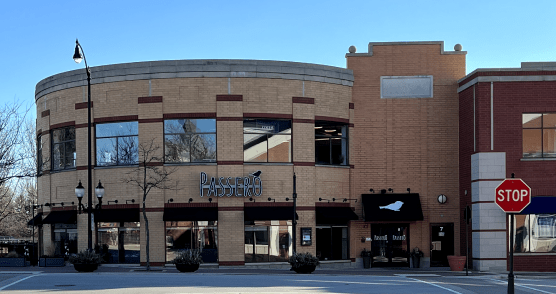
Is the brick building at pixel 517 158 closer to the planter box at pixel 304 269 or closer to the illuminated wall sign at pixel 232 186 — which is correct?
the planter box at pixel 304 269

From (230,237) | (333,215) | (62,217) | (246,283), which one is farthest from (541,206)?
(62,217)

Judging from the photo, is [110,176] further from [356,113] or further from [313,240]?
[356,113]

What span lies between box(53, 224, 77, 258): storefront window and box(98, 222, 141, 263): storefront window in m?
1.95

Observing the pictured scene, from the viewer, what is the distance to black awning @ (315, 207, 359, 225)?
35.7 meters

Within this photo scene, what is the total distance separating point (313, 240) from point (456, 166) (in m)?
8.59

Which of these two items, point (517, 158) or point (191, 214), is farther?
point (191, 214)

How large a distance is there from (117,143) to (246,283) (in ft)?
44.8

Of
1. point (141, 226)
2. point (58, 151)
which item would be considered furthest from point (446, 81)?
point (58, 151)

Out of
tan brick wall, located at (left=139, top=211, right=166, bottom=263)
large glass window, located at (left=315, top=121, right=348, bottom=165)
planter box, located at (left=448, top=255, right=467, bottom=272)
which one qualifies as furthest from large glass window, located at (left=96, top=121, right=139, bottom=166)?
planter box, located at (left=448, top=255, right=467, bottom=272)

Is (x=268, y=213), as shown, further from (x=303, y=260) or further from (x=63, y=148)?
(x=63, y=148)

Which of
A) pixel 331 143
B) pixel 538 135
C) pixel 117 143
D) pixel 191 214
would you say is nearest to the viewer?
pixel 538 135

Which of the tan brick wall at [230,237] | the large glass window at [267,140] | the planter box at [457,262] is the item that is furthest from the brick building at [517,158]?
the tan brick wall at [230,237]

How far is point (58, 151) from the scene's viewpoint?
125 feet

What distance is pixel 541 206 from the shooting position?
3422cm
